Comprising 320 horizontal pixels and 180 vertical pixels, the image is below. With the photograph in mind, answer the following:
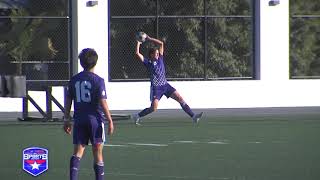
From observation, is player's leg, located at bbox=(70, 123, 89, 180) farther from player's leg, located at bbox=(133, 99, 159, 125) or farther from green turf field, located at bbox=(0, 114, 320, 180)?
player's leg, located at bbox=(133, 99, 159, 125)

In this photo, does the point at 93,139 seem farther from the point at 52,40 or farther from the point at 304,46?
the point at 304,46

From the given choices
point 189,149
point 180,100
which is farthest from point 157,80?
point 189,149

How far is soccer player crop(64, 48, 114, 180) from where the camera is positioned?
363 inches

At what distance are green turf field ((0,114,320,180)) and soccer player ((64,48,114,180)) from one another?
4.47 feet

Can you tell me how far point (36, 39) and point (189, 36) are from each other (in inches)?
180

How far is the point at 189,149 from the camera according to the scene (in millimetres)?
13797

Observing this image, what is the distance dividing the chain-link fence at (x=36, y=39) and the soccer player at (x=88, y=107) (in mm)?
14138

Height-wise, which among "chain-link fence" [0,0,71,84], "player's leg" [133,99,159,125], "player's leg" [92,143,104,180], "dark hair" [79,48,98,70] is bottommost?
Answer: "player's leg" [92,143,104,180]

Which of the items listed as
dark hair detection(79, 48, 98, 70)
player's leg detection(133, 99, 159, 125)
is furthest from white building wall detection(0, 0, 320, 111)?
dark hair detection(79, 48, 98, 70)

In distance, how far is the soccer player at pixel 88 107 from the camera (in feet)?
30.3

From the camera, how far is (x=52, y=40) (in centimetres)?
2356

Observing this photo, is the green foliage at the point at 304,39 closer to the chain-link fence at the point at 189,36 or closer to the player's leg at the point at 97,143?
the chain-link fence at the point at 189,36

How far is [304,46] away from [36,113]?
888 cm

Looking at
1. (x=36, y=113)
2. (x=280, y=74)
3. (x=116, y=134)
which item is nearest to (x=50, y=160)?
(x=116, y=134)
